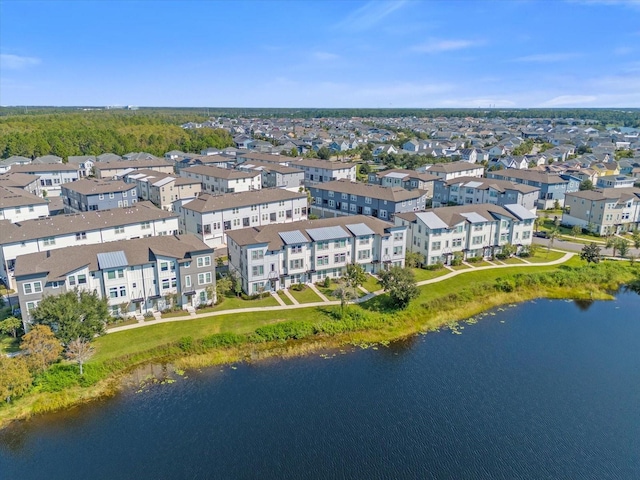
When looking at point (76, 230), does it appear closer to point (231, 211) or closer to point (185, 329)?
point (231, 211)

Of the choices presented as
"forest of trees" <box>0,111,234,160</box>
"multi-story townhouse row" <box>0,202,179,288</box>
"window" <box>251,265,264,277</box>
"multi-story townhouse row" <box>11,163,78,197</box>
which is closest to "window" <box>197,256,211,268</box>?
"window" <box>251,265,264,277</box>

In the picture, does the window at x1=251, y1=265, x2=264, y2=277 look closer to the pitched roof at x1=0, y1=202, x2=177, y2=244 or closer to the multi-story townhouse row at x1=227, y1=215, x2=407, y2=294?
the multi-story townhouse row at x1=227, y1=215, x2=407, y2=294

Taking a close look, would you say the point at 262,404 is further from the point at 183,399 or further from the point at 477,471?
the point at 477,471

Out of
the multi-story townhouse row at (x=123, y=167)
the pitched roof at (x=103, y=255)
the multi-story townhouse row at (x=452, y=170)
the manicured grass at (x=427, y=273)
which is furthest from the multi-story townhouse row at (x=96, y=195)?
the multi-story townhouse row at (x=452, y=170)

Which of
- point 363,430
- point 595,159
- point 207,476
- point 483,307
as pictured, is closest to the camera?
point 207,476

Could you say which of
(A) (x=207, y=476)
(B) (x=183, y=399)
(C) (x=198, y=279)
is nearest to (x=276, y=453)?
(A) (x=207, y=476)
